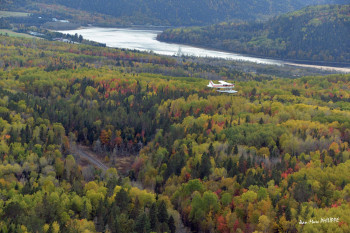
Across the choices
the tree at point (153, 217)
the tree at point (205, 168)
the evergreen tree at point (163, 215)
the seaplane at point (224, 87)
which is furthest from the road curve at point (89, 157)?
the seaplane at point (224, 87)

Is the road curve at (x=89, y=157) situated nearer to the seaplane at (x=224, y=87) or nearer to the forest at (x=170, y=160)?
the forest at (x=170, y=160)

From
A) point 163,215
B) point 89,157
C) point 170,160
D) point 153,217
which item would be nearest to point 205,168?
point 170,160

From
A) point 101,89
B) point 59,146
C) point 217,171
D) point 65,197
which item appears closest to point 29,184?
point 65,197

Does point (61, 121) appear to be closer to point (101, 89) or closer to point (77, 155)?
point (77, 155)

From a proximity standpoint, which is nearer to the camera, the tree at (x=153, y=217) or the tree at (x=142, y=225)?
the tree at (x=142, y=225)

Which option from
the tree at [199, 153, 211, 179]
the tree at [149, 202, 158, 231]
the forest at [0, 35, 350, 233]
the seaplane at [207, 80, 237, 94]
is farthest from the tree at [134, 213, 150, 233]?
the seaplane at [207, 80, 237, 94]

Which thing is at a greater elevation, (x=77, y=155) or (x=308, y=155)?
(x=308, y=155)

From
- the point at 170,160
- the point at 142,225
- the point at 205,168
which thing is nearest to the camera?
the point at 142,225

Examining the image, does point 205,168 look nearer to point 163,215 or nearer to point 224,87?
point 163,215
